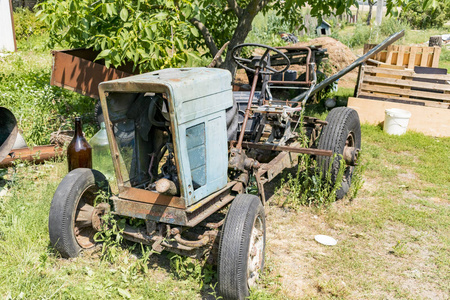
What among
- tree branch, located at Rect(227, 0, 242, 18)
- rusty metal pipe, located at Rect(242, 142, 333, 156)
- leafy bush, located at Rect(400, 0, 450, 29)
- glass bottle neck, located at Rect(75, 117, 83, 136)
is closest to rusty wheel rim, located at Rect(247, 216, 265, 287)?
rusty metal pipe, located at Rect(242, 142, 333, 156)

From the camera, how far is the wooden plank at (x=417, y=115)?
7.01 m

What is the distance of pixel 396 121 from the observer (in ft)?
22.5

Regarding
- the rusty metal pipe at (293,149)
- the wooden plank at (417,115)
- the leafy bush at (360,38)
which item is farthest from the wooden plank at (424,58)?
the leafy bush at (360,38)

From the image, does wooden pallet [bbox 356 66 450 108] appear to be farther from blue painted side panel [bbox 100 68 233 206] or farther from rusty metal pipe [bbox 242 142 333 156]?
blue painted side panel [bbox 100 68 233 206]

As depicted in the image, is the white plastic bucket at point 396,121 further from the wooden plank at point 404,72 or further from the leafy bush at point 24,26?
the leafy bush at point 24,26

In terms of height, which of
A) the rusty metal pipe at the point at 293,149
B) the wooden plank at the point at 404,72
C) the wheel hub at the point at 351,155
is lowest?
the wheel hub at the point at 351,155

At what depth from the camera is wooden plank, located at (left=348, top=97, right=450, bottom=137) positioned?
23.0 feet

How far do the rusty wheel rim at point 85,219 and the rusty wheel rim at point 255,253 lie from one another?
139 cm

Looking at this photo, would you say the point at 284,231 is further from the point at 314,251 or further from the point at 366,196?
the point at 366,196

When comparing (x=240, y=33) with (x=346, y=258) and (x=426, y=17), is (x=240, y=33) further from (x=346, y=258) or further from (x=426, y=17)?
(x=426, y=17)

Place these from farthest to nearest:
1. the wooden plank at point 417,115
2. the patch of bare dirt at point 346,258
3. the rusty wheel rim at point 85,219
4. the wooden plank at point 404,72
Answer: the wooden plank at point 404,72
the wooden plank at point 417,115
the rusty wheel rim at point 85,219
the patch of bare dirt at point 346,258

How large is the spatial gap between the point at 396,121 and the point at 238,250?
4972mm

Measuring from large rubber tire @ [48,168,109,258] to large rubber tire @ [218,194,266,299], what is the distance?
125cm

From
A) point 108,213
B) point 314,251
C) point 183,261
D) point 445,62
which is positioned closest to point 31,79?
point 108,213
